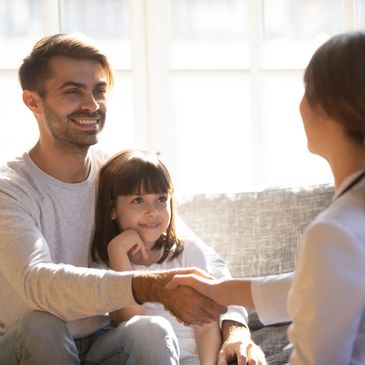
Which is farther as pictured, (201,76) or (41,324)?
(201,76)

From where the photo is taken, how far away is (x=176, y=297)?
6.91 feet

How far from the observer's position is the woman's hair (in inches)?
60.0

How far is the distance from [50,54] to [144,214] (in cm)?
56

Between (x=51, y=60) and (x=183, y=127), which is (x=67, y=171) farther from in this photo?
(x=183, y=127)

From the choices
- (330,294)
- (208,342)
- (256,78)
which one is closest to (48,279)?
(208,342)

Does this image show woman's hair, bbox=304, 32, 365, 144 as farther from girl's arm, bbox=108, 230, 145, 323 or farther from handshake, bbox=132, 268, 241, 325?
girl's arm, bbox=108, 230, 145, 323

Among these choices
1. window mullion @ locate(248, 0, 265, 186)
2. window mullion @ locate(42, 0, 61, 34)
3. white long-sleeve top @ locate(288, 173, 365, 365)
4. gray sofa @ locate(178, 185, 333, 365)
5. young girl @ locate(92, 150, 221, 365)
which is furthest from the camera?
window mullion @ locate(248, 0, 265, 186)

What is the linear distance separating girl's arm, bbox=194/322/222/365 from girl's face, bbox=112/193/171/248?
0.31 m

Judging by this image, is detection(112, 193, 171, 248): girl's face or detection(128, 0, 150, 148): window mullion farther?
detection(128, 0, 150, 148): window mullion

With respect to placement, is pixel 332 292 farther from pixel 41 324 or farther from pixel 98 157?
pixel 98 157

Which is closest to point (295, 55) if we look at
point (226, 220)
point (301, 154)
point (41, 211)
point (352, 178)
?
point (301, 154)

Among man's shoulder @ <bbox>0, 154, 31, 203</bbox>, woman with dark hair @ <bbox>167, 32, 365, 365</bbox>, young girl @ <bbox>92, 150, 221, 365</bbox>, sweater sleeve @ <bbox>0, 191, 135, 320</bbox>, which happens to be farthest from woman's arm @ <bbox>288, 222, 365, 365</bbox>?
man's shoulder @ <bbox>0, 154, 31, 203</bbox>

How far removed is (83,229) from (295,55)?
1.48m

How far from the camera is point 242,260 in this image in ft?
9.24
